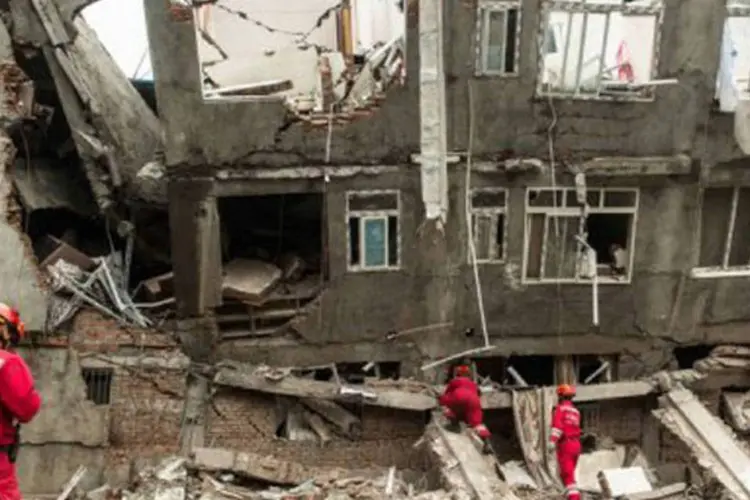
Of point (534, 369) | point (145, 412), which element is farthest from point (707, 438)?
point (145, 412)

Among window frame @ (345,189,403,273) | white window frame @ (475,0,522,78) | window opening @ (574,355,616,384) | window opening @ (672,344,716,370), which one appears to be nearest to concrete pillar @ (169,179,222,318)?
window frame @ (345,189,403,273)

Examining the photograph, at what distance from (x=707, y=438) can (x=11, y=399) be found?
9.16m

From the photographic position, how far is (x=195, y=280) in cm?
1395

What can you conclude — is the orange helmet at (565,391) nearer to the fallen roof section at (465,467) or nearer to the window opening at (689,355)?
the fallen roof section at (465,467)

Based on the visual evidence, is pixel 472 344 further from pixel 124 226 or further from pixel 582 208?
pixel 124 226

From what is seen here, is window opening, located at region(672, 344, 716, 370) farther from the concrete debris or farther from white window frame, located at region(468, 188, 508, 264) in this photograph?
the concrete debris

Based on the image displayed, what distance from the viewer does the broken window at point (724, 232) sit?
14.5 metres

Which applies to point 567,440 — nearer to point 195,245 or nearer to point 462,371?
point 462,371

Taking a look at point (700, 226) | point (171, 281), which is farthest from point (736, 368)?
point (171, 281)

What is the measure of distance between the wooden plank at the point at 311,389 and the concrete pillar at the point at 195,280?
47cm

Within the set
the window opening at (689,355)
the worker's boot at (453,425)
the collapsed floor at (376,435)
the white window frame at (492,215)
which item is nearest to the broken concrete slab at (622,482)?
the collapsed floor at (376,435)

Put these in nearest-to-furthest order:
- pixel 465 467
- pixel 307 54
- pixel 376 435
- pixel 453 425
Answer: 1. pixel 465 467
2. pixel 453 425
3. pixel 376 435
4. pixel 307 54

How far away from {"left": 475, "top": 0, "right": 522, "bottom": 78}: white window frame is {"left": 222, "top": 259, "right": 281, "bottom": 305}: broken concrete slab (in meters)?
4.25

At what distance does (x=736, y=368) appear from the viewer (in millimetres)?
15195
